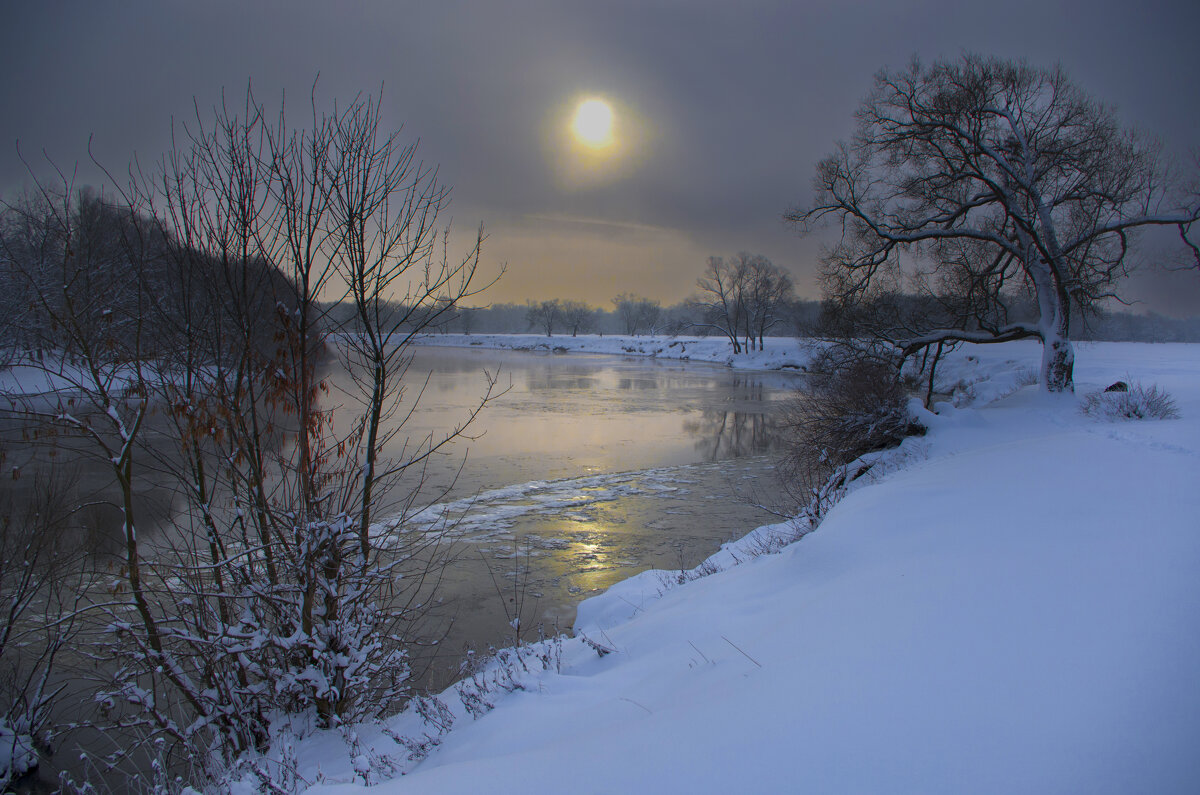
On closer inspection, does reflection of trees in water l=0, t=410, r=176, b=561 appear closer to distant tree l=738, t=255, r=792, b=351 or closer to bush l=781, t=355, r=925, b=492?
bush l=781, t=355, r=925, b=492

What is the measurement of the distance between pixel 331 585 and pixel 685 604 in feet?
10.0

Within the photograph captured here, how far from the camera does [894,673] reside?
8.63ft

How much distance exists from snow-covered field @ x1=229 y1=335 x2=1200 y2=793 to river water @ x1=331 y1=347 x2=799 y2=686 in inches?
54.6

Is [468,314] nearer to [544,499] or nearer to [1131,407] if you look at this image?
[544,499]

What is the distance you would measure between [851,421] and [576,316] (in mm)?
121207

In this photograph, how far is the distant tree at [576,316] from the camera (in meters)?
133

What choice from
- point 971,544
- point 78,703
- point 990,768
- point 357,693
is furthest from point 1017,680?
point 78,703

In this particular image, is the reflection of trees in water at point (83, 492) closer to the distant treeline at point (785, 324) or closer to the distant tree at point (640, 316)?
the distant treeline at point (785, 324)

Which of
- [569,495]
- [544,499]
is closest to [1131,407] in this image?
[569,495]

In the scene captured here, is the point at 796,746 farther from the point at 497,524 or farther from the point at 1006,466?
the point at 497,524

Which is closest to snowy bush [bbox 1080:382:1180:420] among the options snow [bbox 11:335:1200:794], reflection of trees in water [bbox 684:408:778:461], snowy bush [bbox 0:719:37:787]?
snow [bbox 11:335:1200:794]

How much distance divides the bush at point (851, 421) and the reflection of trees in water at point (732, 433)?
278cm

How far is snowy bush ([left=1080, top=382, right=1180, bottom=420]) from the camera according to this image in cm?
1084

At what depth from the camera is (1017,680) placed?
2.41 metres
